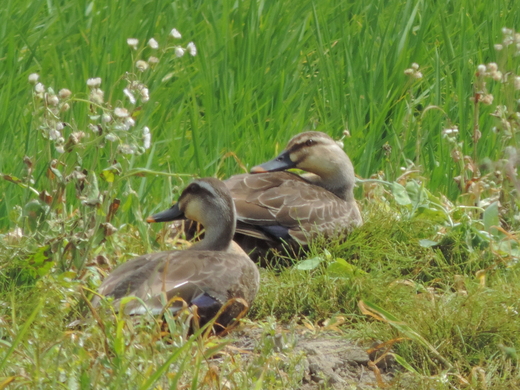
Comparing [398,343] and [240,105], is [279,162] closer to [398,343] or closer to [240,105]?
[240,105]

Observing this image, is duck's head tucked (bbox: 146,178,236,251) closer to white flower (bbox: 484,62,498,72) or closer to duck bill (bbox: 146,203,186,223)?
duck bill (bbox: 146,203,186,223)

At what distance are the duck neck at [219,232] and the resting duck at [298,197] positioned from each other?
649 mm

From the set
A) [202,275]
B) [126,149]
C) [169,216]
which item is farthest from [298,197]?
[126,149]

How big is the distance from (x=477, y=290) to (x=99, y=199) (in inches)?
70.4

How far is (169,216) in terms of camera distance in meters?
5.02

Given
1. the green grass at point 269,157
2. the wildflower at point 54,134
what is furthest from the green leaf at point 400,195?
the wildflower at point 54,134

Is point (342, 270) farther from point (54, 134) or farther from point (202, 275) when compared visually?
point (54, 134)

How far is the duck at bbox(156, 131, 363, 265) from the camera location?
5.56 metres

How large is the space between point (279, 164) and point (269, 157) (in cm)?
38

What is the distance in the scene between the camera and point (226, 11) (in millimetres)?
7285

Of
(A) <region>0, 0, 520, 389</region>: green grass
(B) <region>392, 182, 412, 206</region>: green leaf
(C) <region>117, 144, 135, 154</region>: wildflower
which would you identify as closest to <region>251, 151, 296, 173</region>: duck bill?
(A) <region>0, 0, 520, 389</region>: green grass

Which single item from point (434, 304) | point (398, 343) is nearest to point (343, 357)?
point (398, 343)

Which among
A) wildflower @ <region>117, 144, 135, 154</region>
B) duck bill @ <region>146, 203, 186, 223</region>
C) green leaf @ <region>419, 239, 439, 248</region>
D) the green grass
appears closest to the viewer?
the green grass

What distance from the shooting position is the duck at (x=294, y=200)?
556 centimetres
